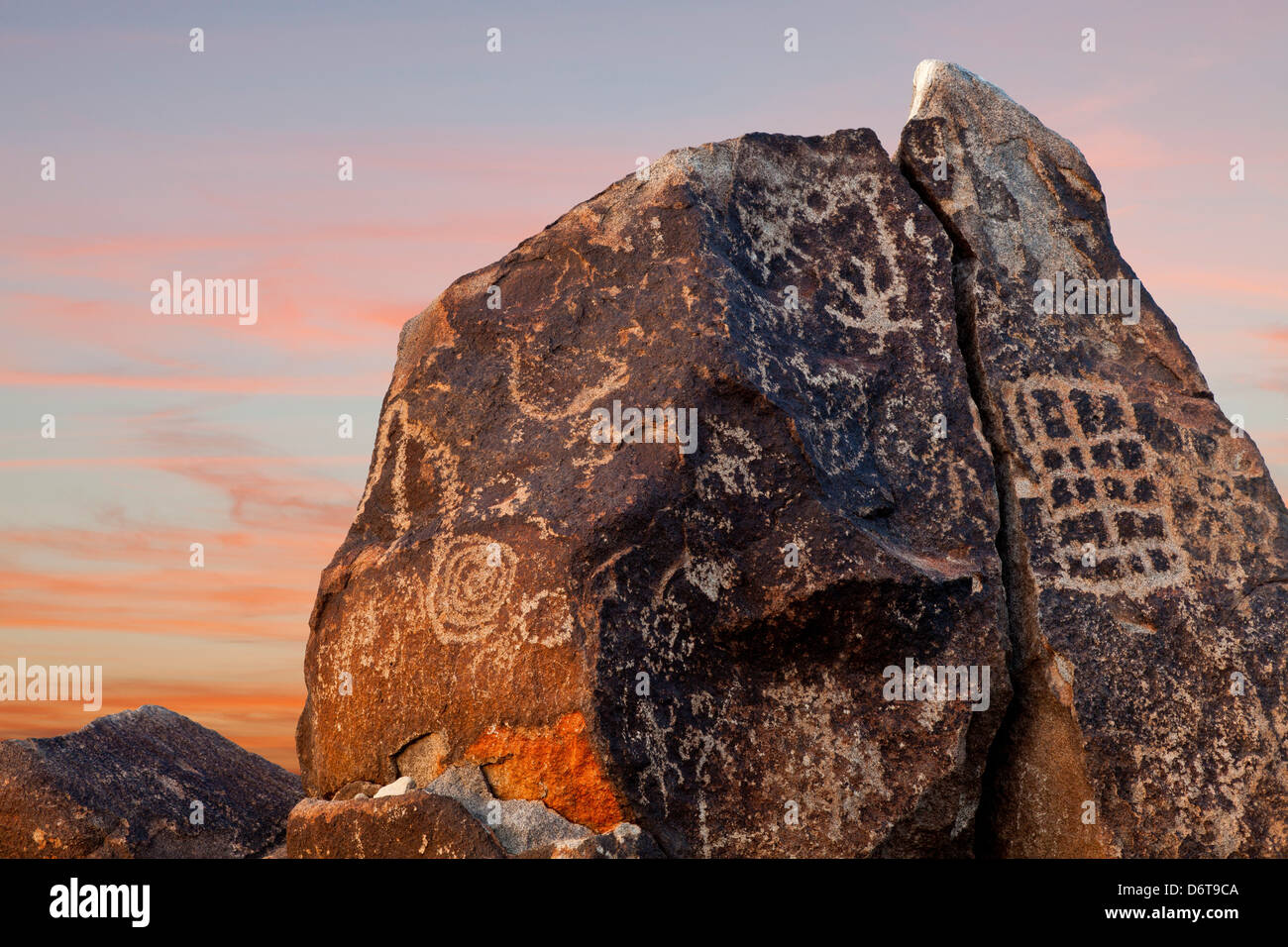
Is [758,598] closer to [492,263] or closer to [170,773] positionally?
[492,263]

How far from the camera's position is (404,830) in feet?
15.9

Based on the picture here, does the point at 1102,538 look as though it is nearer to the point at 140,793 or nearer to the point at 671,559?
the point at 671,559

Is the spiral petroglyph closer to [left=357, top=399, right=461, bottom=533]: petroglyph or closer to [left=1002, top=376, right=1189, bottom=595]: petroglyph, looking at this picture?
[left=357, top=399, right=461, bottom=533]: petroglyph

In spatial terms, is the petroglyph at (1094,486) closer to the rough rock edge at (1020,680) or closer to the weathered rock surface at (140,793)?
the rough rock edge at (1020,680)

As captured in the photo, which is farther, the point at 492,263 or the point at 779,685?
the point at 492,263

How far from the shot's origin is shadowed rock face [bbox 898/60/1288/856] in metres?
5.66

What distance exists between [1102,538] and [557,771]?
103 inches

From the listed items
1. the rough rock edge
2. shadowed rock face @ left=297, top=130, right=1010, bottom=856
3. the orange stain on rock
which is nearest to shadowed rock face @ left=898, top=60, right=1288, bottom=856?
the rough rock edge

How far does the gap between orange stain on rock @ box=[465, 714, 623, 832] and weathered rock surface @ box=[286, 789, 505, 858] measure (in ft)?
0.85

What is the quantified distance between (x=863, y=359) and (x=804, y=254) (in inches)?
22.5

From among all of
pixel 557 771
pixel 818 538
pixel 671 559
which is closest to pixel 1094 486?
pixel 818 538

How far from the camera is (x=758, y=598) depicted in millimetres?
5223
